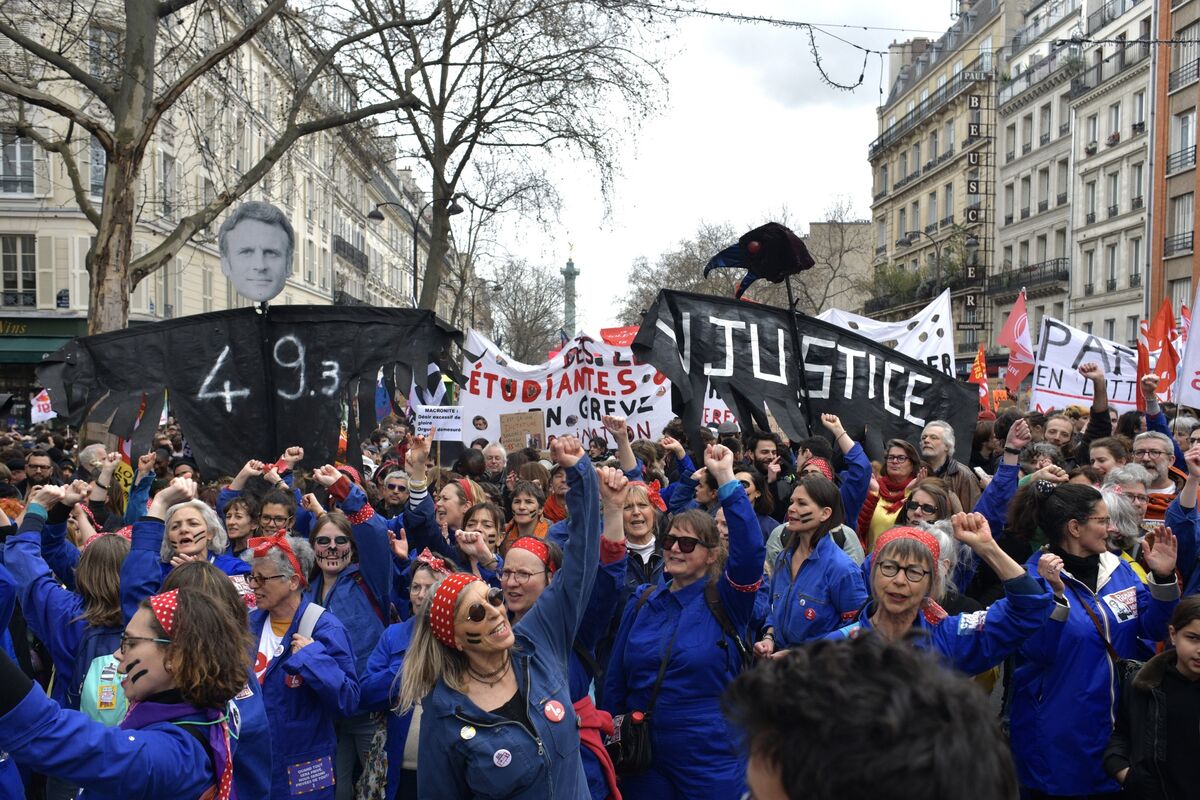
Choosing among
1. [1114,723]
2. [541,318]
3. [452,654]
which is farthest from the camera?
[541,318]

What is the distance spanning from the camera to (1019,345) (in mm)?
14875

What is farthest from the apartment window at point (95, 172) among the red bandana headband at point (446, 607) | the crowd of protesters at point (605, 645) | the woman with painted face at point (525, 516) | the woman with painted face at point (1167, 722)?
the woman with painted face at point (1167, 722)

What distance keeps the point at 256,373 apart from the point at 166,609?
10.5ft

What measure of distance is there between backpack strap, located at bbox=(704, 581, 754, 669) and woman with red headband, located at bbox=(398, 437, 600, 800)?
2.89 ft

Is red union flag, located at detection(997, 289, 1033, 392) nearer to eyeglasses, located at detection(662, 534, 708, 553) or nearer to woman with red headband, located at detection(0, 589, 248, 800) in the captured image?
eyeglasses, located at detection(662, 534, 708, 553)

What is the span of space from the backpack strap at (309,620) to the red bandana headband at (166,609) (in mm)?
1322

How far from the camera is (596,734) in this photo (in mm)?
3746

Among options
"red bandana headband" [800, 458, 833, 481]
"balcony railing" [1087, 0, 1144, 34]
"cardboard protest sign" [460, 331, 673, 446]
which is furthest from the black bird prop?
"balcony railing" [1087, 0, 1144, 34]

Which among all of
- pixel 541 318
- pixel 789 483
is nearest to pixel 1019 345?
pixel 789 483

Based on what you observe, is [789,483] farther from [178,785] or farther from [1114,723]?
[178,785]

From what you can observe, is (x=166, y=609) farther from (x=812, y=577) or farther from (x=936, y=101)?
(x=936, y=101)

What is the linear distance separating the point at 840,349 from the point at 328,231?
55929mm

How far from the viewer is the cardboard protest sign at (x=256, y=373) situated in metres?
5.71

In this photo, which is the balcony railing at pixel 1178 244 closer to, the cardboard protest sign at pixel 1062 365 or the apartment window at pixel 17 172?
the cardboard protest sign at pixel 1062 365
